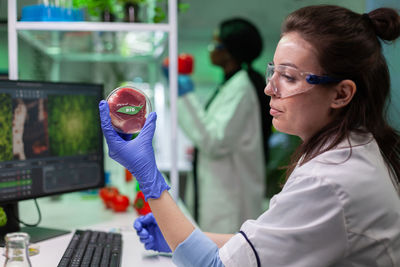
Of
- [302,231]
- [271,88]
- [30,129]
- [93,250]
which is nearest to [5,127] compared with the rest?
[30,129]

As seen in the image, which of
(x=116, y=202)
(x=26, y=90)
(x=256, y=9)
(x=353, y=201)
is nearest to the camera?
(x=353, y=201)

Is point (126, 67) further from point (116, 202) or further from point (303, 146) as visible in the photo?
point (303, 146)

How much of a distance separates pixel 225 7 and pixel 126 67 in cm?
211

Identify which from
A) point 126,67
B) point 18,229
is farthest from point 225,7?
A: point 18,229

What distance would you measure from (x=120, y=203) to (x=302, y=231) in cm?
113

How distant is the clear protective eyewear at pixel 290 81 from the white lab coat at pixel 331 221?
6.5 inches

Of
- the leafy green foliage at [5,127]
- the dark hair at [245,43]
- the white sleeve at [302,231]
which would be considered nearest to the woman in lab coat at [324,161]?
the white sleeve at [302,231]

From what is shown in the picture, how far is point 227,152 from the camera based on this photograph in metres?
2.65

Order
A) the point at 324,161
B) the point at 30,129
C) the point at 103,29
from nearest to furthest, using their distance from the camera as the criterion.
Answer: the point at 324,161
the point at 30,129
the point at 103,29

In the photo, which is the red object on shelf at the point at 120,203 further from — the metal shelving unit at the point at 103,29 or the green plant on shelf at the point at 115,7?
the green plant on shelf at the point at 115,7

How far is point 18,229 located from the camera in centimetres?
146

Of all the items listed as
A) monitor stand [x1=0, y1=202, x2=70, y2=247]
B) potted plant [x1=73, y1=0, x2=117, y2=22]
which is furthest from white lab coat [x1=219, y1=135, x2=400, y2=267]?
potted plant [x1=73, y1=0, x2=117, y2=22]

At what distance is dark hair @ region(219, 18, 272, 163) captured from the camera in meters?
2.84

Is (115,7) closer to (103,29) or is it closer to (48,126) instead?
(103,29)
